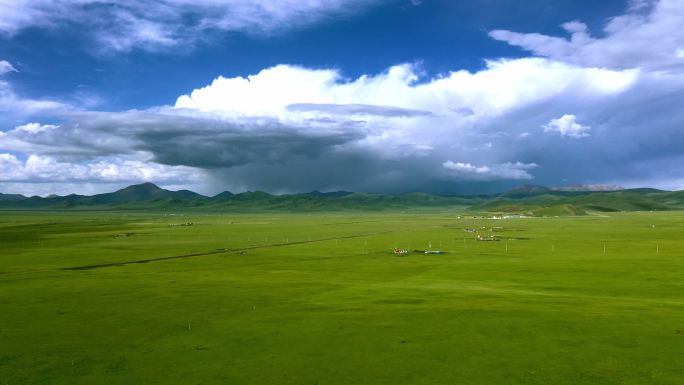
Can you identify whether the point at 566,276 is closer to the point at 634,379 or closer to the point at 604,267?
the point at 604,267

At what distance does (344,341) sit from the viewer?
1259 inches

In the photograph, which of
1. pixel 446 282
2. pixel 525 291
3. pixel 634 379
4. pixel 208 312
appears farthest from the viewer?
pixel 446 282

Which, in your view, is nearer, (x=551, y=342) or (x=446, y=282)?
(x=551, y=342)

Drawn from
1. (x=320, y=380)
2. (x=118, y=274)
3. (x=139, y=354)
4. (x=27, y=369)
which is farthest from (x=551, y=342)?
(x=118, y=274)

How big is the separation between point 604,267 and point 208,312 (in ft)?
185

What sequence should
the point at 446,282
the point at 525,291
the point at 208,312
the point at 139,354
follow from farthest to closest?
1. the point at 446,282
2. the point at 525,291
3. the point at 208,312
4. the point at 139,354

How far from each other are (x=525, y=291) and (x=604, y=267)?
26932 millimetres

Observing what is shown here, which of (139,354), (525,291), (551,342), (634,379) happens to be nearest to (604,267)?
(525,291)

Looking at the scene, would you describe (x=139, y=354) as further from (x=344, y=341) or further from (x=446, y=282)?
(x=446, y=282)

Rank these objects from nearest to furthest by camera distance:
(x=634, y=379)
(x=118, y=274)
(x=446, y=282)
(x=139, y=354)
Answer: (x=634, y=379), (x=139, y=354), (x=446, y=282), (x=118, y=274)

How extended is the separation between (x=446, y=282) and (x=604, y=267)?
27.8 metres

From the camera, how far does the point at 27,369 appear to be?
89.8ft

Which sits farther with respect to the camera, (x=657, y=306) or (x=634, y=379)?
(x=657, y=306)

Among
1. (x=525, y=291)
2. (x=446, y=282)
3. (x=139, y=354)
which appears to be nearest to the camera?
(x=139, y=354)
